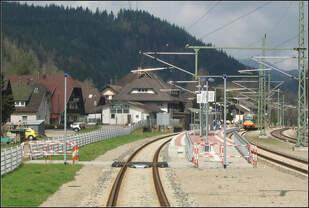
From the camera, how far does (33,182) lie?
1908 centimetres

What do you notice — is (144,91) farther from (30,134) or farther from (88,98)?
(30,134)

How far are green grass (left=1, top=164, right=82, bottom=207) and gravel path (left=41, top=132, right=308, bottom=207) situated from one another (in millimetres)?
420

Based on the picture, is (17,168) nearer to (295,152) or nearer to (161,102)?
(295,152)

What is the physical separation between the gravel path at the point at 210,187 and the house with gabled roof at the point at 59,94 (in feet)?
233

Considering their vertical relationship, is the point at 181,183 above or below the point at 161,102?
below

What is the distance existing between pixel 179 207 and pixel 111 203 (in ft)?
6.70

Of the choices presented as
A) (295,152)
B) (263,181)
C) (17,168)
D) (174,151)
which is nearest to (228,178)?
(263,181)

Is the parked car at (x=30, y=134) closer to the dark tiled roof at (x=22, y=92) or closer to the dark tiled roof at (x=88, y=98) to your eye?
the dark tiled roof at (x=22, y=92)

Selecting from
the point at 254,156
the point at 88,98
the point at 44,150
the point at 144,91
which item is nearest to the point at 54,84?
the point at 144,91

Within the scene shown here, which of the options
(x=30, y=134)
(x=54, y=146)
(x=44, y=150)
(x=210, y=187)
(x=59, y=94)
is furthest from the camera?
(x=59, y=94)

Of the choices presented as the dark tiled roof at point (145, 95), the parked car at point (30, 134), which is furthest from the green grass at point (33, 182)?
the dark tiled roof at point (145, 95)

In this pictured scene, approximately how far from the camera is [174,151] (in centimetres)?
3712

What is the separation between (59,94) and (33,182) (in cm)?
8102

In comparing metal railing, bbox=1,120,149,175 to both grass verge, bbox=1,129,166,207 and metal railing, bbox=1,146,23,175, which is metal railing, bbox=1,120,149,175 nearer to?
metal railing, bbox=1,146,23,175
